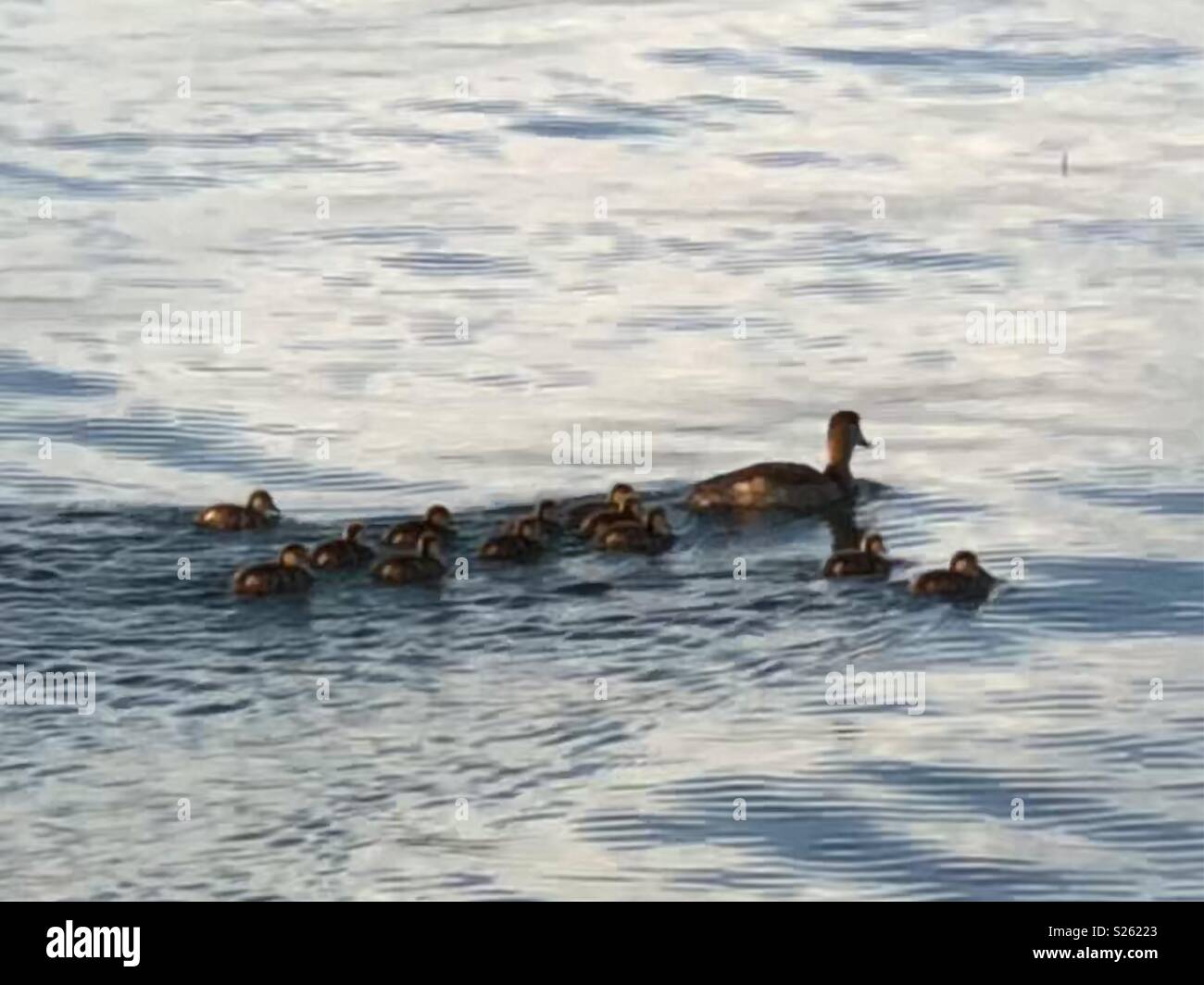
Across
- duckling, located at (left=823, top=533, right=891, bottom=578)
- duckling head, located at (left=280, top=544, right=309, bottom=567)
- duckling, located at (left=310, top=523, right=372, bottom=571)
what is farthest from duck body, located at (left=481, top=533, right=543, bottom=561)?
duckling, located at (left=823, top=533, right=891, bottom=578)

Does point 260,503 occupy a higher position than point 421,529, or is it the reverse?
point 260,503

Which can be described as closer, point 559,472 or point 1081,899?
point 1081,899

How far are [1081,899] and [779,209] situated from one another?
395 cm

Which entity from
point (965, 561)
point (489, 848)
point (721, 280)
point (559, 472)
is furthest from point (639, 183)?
point (489, 848)

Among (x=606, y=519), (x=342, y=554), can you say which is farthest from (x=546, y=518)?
(x=342, y=554)

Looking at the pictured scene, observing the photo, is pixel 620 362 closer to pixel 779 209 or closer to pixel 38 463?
pixel 779 209

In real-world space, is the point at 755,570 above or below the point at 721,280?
below

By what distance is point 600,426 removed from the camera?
12320 millimetres

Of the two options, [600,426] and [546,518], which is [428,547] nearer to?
[546,518]

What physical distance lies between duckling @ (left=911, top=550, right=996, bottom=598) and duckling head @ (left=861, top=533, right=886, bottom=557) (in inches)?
13.8

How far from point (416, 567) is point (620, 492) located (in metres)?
1.09

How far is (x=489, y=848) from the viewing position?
1008 cm

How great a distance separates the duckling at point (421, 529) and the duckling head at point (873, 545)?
166cm

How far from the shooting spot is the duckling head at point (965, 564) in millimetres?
11578
